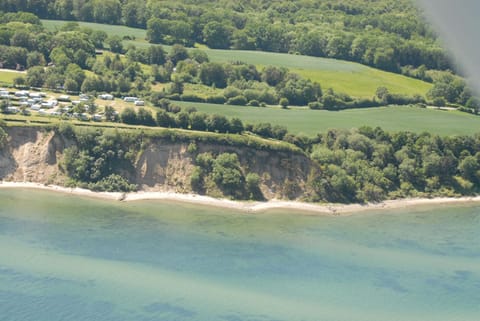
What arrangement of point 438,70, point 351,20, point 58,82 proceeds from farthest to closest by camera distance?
point 351,20 < point 438,70 < point 58,82

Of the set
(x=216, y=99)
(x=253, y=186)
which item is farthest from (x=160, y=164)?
(x=216, y=99)

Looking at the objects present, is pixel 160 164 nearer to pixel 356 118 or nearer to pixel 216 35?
pixel 356 118

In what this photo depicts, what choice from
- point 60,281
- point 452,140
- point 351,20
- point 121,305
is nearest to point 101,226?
point 60,281

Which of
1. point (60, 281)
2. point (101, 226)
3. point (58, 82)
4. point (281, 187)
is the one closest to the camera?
point (60, 281)

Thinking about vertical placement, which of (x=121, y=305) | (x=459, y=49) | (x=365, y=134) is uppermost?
(x=459, y=49)

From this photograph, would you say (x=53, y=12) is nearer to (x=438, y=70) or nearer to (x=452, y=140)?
(x=438, y=70)
